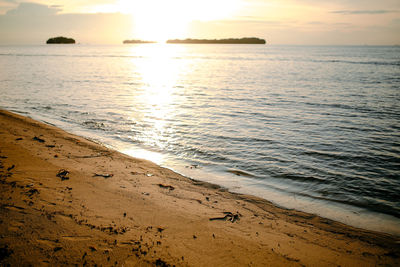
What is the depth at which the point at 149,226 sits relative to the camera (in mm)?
4629

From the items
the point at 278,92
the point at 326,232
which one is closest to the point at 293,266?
the point at 326,232

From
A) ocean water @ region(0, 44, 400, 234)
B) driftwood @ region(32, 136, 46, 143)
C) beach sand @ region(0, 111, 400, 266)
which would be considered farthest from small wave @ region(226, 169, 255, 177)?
driftwood @ region(32, 136, 46, 143)

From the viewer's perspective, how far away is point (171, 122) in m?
14.1

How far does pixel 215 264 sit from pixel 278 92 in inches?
880

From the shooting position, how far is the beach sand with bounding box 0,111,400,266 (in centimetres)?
379

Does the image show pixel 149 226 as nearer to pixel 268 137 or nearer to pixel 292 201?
pixel 292 201

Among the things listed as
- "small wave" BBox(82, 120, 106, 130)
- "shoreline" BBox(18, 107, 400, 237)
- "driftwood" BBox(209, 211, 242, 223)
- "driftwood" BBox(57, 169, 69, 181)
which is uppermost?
"small wave" BBox(82, 120, 106, 130)

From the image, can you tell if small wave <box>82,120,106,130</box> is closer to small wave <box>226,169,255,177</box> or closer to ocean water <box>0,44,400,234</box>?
ocean water <box>0,44,400,234</box>

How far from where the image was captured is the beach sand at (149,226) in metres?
3.79

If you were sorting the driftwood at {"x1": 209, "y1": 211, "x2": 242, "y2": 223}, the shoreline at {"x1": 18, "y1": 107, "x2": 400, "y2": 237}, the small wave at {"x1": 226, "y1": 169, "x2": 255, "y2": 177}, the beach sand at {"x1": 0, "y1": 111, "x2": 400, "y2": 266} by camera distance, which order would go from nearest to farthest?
1. the beach sand at {"x1": 0, "y1": 111, "x2": 400, "y2": 266}
2. the driftwood at {"x1": 209, "y1": 211, "x2": 242, "y2": 223}
3. the shoreline at {"x1": 18, "y1": 107, "x2": 400, "y2": 237}
4. the small wave at {"x1": 226, "y1": 169, "x2": 255, "y2": 177}

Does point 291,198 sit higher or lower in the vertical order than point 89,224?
lower

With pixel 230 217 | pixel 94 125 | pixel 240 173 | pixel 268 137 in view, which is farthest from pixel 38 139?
pixel 268 137

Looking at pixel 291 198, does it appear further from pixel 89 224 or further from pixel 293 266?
pixel 89 224

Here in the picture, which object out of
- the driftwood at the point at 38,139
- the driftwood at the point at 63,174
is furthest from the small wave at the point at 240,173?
the driftwood at the point at 38,139
